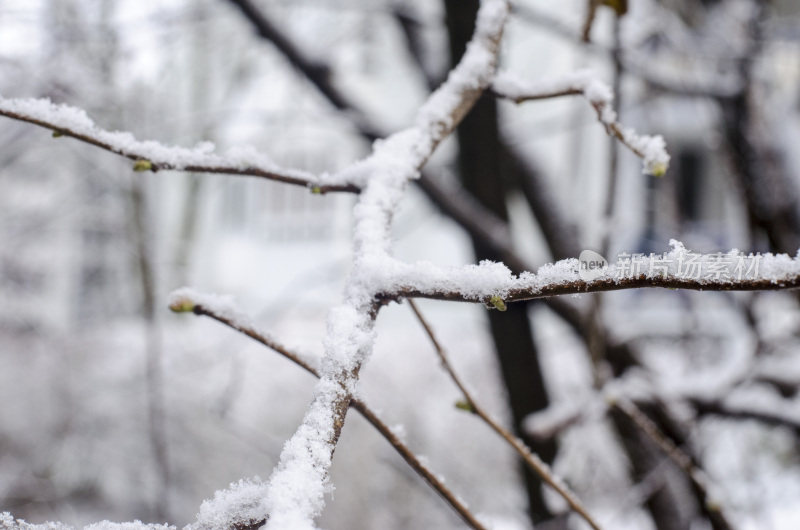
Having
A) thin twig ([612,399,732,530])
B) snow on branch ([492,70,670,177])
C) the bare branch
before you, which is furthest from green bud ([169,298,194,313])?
the bare branch

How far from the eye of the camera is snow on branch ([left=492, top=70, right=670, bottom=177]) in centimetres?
49

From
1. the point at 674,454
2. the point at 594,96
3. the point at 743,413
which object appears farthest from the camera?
the point at 743,413

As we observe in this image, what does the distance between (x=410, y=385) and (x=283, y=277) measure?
4404 mm

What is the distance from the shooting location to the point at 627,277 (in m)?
0.28

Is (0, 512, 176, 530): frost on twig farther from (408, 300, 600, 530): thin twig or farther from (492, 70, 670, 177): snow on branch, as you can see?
(492, 70, 670, 177): snow on branch

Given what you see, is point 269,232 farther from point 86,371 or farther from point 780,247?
point 780,247

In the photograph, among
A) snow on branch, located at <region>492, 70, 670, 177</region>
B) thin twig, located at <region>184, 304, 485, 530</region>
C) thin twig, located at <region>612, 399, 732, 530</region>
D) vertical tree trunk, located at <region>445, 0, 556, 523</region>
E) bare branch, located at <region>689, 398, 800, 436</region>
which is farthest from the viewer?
vertical tree trunk, located at <region>445, 0, 556, 523</region>

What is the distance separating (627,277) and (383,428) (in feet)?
0.58

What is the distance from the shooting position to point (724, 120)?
84.5 inches

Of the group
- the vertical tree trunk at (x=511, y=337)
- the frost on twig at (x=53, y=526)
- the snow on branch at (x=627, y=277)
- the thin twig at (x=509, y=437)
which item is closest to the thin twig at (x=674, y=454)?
the thin twig at (x=509, y=437)

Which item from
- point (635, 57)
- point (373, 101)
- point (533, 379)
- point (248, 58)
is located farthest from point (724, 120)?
point (373, 101)

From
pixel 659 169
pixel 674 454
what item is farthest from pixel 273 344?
pixel 674 454

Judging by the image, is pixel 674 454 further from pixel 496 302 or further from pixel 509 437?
pixel 496 302

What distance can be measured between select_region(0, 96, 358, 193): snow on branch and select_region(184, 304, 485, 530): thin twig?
0.32 ft
